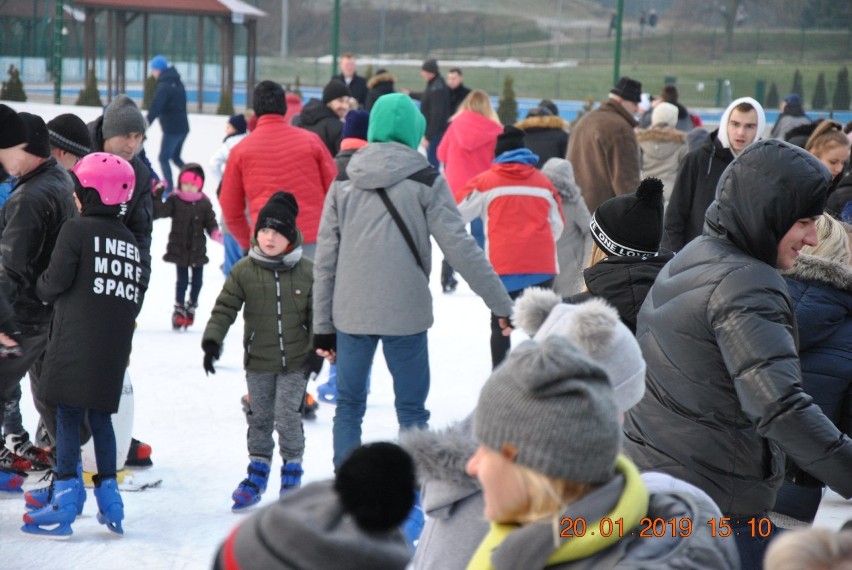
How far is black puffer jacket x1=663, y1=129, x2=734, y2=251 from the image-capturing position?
5.34 meters

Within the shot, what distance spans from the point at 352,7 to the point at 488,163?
21.7 metres

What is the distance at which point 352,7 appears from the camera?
29.7m

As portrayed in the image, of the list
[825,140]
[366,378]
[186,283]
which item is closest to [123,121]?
[366,378]

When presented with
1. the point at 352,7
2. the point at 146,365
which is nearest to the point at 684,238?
the point at 146,365

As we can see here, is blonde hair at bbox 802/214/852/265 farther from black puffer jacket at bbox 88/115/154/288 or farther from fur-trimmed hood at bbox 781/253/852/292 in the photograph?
black puffer jacket at bbox 88/115/154/288

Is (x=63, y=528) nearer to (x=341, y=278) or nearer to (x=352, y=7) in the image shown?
(x=341, y=278)

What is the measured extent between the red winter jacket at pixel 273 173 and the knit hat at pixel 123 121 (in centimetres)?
103

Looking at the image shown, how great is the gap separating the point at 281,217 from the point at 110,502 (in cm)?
129

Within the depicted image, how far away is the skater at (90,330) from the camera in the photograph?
13.0 ft

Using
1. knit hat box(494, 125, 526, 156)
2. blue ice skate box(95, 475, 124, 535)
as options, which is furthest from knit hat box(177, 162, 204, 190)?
blue ice skate box(95, 475, 124, 535)

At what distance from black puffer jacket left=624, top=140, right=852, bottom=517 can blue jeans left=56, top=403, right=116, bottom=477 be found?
216 centimetres

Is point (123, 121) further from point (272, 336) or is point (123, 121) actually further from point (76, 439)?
point (76, 439)

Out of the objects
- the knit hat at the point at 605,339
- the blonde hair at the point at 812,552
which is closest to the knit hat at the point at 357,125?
the knit hat at the point at 605,339

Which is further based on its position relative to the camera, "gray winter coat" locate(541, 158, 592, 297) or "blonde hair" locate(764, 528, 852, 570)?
"gray winter coat" locate(541, 158, 592, 297)
